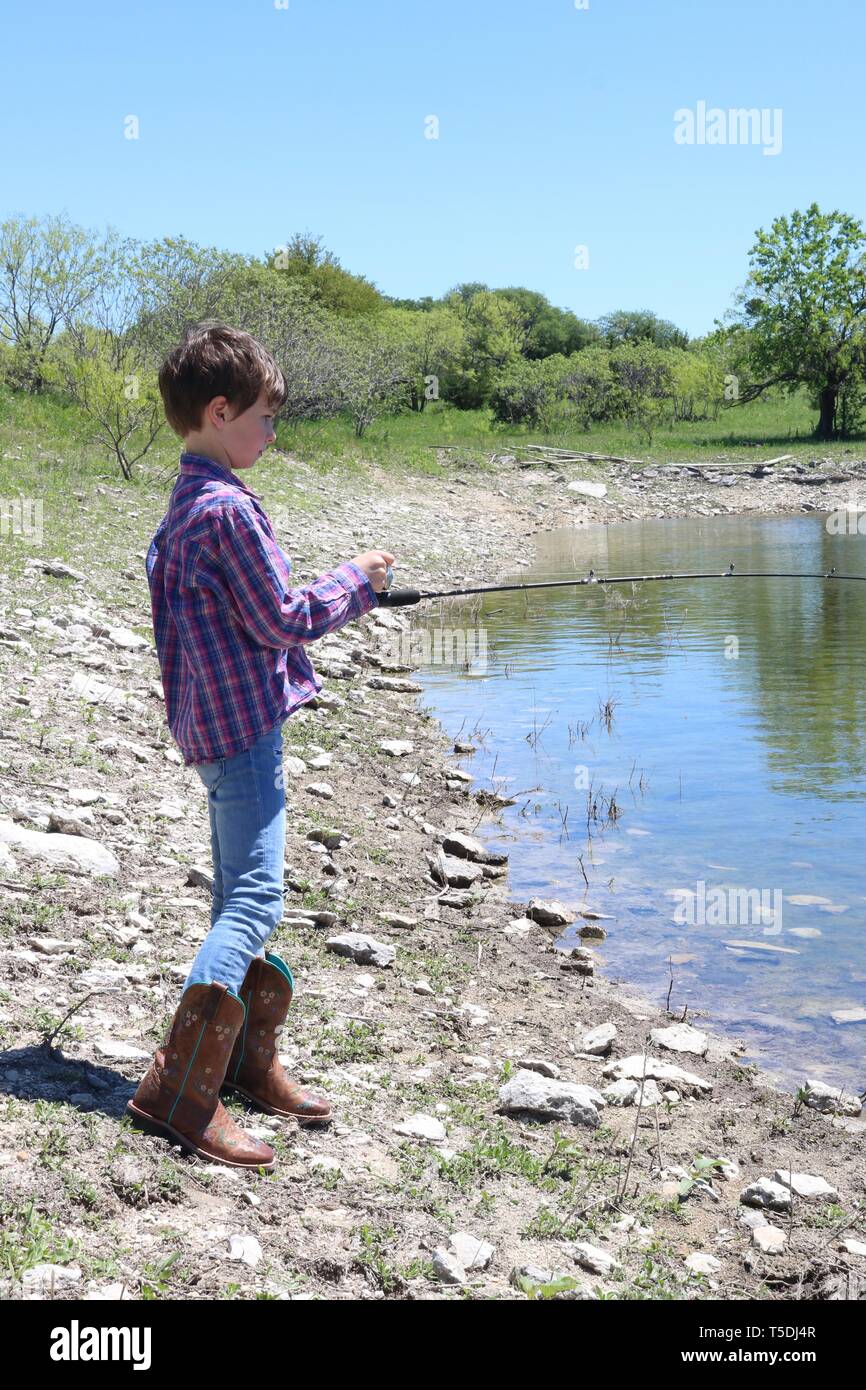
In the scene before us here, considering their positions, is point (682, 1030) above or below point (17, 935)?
below

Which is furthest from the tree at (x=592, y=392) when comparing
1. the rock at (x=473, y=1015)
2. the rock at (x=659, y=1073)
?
the rock at (x=659, y=1073)

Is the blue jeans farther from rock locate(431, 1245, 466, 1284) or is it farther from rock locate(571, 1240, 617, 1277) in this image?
rock locate(571, 1240, 617, 1277)

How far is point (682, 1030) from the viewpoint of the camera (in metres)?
5.30

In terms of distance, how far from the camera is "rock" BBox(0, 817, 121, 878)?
17.4 feet

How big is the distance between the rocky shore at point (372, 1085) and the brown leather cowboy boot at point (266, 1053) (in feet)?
0.28

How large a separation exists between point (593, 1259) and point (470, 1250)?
0.35 m

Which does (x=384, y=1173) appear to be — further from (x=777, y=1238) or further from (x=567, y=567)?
(x=567, y=567)

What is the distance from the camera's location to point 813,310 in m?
51.5

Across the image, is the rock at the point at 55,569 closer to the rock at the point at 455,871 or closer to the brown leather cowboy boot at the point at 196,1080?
the rock at the point at 455,871

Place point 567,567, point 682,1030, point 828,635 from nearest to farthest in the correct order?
point 682,1030, point 828,635, point 567,567

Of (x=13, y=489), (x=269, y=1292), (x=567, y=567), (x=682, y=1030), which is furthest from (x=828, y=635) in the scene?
(x=269, y=1292)

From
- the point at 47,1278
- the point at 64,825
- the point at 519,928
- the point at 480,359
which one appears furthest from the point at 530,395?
the point at 47,1278

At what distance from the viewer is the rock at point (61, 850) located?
5.31 m
